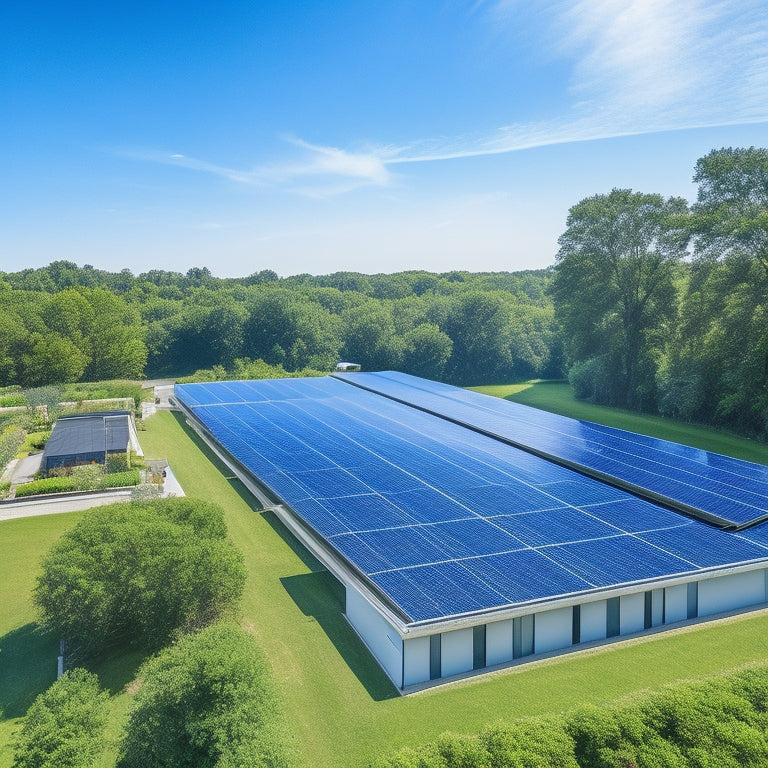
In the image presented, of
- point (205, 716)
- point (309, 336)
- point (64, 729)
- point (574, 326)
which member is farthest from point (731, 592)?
point (309, 336)

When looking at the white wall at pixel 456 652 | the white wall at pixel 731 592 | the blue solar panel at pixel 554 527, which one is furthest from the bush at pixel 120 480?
the white wall at pixel 731 592

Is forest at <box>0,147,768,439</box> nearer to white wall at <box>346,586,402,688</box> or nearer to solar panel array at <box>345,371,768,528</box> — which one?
solar panel array at <box>345,371,768,528</box>

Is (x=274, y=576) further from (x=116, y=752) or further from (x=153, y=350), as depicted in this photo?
(x=153, y=350)

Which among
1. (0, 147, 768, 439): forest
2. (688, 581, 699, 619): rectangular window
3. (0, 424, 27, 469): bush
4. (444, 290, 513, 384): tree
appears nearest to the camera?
(688, 581, 699, 619): rectangular window

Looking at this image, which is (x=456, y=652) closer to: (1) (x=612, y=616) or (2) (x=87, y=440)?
(1) (x=612, y=616)

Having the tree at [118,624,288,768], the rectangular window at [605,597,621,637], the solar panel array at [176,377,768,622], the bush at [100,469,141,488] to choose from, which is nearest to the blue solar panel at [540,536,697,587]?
the solar panel array at [176,377,768,622]

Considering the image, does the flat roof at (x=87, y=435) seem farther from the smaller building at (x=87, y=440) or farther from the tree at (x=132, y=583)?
the tree at (x=132, y=583)

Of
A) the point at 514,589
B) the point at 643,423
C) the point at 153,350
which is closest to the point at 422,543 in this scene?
the point at 514,589
